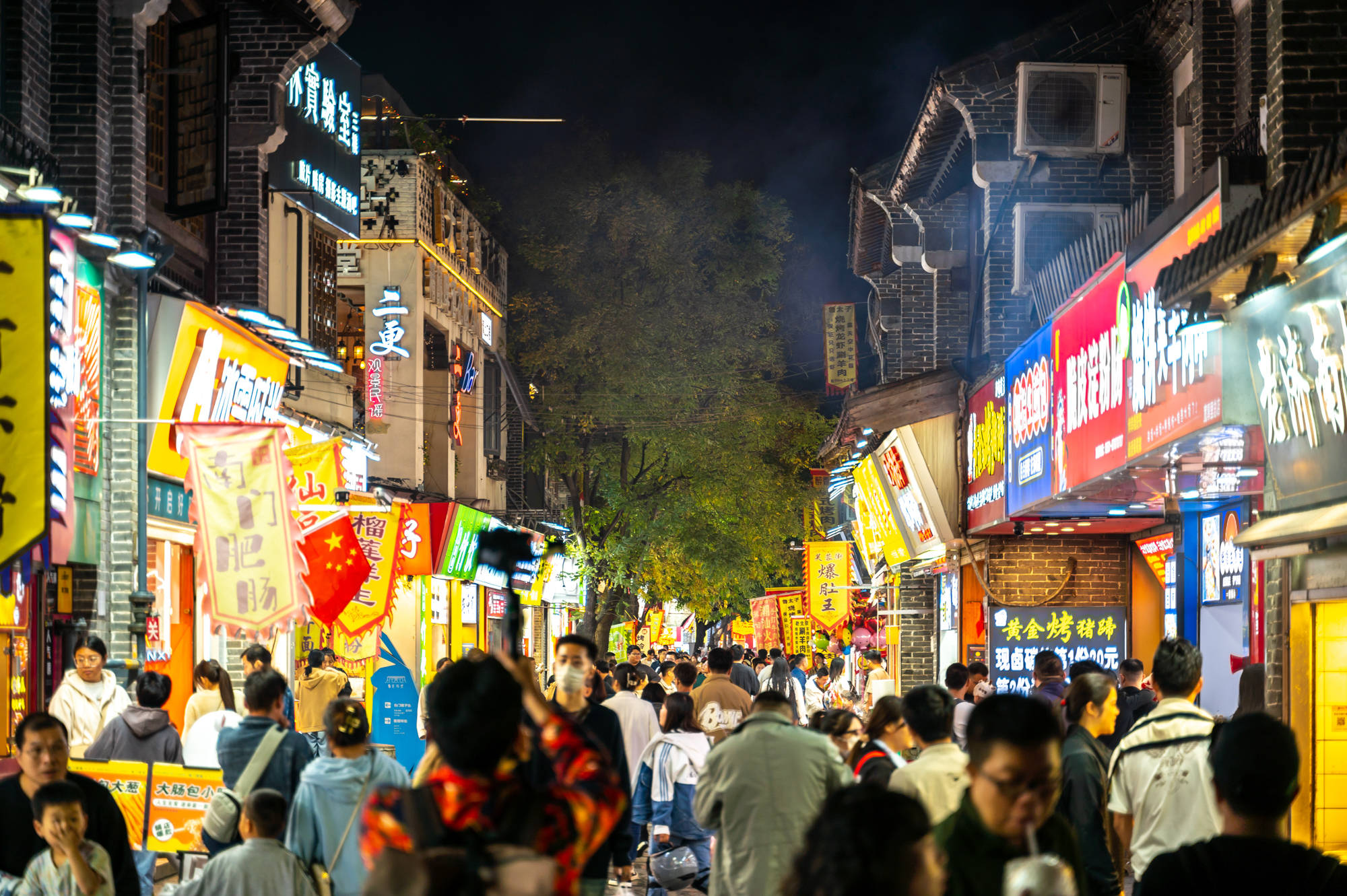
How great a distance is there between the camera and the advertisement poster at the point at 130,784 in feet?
28.4

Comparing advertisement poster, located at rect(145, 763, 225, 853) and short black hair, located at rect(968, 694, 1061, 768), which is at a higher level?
short black hair, located at rect(968, 694, 1061, 768)

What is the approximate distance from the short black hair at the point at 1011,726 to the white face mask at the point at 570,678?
4.34 metres

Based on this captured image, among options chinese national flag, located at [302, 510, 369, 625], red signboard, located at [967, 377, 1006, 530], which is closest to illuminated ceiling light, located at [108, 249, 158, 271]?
chinese national flag, located at [302, 510, 369, 625]

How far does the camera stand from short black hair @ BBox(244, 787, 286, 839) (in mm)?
5953

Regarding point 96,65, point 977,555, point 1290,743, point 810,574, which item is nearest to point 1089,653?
point 977,555

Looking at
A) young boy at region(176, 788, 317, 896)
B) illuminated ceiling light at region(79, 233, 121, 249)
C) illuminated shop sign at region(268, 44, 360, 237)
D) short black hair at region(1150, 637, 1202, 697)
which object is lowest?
young boy at region(176, 788, 317, 896)

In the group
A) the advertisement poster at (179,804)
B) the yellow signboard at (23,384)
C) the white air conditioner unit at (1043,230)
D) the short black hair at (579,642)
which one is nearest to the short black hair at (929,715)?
the short black hair at (579,642)

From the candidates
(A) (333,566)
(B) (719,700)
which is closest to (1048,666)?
(B) (719,700)

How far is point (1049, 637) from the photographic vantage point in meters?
17.0

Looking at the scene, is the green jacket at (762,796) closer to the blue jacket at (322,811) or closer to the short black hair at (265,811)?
the blue jacket at (322,811)

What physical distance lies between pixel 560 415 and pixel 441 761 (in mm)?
39476

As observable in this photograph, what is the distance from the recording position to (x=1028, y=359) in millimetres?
15141

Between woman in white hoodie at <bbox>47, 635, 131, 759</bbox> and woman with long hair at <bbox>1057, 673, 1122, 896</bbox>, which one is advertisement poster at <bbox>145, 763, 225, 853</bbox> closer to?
woman in white hoodie at <bbox>47, 635, 131, 759</bbox>

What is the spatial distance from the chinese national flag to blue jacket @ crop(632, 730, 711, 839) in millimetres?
6904
